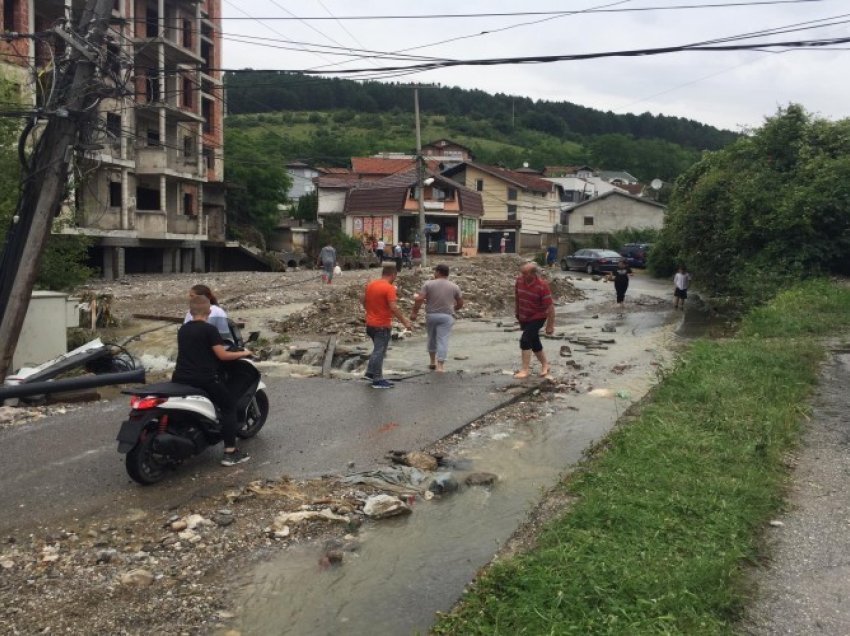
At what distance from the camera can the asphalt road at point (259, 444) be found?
6.46m

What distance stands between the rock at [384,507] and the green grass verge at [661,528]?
1.30 meters

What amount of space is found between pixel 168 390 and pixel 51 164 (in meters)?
4.85

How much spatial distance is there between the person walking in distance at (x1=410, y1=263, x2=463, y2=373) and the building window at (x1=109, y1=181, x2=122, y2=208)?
93.9 feet

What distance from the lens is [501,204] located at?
231ft

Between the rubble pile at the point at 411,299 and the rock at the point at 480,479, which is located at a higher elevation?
the rubble pile at the point at 411,299

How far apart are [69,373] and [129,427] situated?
5.95m

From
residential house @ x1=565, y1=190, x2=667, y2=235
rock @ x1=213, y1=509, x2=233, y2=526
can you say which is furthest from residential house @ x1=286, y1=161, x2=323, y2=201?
rock @ x1=213, y1=509, x2=233, y2=526

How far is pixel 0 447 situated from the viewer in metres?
8.10

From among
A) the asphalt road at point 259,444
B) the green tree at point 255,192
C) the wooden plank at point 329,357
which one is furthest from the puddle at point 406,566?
the green tree at point 255,192

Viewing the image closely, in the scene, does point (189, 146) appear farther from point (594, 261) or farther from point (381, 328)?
point (381, 328)

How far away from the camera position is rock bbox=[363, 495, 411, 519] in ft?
20.1

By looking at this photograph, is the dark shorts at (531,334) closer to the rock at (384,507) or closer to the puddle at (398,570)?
the puddle at (398,570)

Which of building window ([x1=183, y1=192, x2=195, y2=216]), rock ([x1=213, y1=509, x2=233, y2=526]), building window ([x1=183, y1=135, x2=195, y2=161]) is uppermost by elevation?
building window ([x1=183, y1=135, x2=195, y2=161])

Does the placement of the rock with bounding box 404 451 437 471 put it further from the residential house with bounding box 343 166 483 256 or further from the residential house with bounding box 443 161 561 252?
the residential house with bounding box 443 161 561 252
